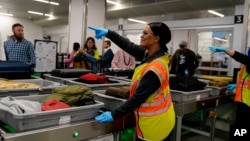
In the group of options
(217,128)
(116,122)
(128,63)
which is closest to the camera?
(116,122)

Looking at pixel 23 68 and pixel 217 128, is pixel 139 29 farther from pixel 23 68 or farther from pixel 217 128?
pixel 23 68

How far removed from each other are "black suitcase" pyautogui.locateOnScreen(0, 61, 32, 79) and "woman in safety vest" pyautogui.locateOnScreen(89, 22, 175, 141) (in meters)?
1.03

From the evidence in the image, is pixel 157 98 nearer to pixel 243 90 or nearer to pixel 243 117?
pixel 243 90

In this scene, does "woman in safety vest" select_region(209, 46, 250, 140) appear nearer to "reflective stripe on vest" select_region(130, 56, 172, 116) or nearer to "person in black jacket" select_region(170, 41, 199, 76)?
"reflective stripe on vest" select_region(130, 56, 172, 116)

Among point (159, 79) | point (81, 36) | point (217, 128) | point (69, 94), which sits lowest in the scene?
point (217, 128)

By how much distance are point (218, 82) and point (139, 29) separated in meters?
6.83

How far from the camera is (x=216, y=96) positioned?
8.32 ft

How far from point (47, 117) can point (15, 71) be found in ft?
3.24

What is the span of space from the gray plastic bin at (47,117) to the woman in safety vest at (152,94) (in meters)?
0.08

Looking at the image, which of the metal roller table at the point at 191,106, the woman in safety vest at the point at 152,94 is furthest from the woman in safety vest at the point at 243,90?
the woman in safety vest at the point at 152,94

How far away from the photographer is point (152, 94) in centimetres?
135

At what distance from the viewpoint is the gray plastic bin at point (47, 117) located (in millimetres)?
1090

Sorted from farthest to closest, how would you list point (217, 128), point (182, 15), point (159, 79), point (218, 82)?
point (182, 15) → point (217, 128) → point (218, 82) → point (159, 79)

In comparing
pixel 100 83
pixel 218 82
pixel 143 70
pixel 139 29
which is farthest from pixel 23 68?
pixel 139 29
